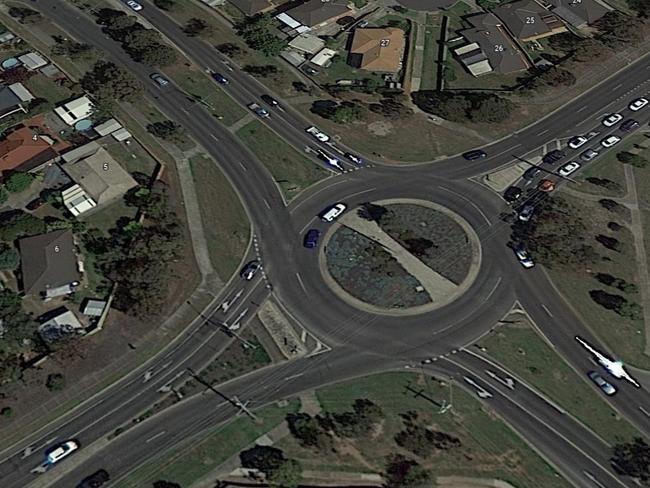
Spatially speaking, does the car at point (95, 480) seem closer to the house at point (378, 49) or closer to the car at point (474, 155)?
the car at point (474, 155)

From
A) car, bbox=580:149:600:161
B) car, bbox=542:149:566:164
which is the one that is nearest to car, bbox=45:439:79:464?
car, bbox=542:149:566:164

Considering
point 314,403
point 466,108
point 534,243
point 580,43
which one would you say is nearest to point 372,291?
point 314,403

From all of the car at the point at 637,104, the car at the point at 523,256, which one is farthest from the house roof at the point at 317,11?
the car at the point at 523,256

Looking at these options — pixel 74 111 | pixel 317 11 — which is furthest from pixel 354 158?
pixel 74 111

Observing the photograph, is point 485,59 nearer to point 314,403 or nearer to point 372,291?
point 372,291

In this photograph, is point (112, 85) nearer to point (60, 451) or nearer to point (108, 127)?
point (108, 127)

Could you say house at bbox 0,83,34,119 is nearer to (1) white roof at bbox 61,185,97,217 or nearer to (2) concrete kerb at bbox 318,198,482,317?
(1) white roof at bbox 61,185,97,217
